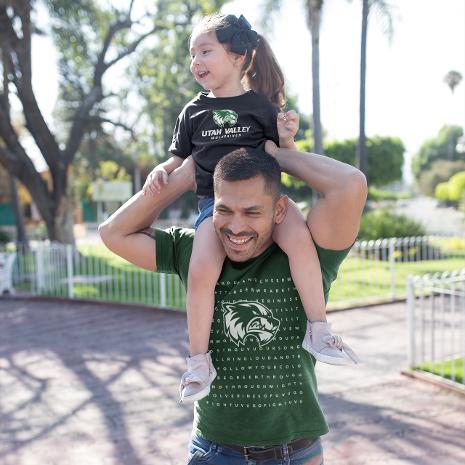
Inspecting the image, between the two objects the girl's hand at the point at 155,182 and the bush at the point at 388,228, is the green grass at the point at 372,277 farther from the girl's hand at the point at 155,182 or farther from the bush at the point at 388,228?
the girl's hand at the point at 155,182

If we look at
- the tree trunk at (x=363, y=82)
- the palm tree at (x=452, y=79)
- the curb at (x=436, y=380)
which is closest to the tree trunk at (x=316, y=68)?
the tree trunk at (x=363, y=82)

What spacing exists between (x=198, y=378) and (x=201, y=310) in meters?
0.19

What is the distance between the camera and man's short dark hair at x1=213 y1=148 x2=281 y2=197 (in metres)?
1.75

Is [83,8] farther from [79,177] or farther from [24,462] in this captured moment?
[24,462]

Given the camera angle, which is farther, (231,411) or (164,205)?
(164,205)

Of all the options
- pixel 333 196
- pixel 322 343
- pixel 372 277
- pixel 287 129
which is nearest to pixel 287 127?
pixel 287 129

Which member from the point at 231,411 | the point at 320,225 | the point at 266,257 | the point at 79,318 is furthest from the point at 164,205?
the point at 79,318

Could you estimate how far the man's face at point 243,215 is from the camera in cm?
175

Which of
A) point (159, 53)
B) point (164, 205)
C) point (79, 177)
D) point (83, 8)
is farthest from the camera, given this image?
point (79, 177)

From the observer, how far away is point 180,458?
15.6 ft

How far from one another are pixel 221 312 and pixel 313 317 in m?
0.27

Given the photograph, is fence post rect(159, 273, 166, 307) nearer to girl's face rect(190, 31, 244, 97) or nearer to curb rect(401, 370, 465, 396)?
curb rect(401, 370, 465, 396)

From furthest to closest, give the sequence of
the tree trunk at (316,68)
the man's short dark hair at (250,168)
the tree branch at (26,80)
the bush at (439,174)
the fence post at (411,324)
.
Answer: the bush at (439,174) → the tree branch at (26,80) → the tree trunk at (316,68) → the fence post at (411,324) → the man's short dark hair at (250,168)

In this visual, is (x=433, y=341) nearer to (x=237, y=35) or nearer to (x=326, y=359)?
(x=326, y=359)
